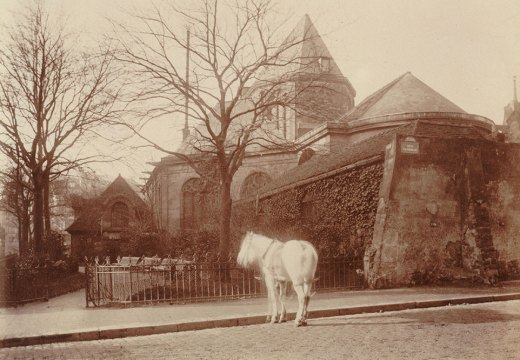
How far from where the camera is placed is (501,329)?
7473mm

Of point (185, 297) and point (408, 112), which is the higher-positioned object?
point (408, 112)

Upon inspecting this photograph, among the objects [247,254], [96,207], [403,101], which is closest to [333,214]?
[247,254]

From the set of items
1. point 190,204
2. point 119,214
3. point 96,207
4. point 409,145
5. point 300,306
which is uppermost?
point 409,145

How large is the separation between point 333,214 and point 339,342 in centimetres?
992

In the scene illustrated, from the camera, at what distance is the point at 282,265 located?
9055 mm

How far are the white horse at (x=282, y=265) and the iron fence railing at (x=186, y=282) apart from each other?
10.7 feet

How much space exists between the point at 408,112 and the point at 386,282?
54.8ft

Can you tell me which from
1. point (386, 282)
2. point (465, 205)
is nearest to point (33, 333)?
point (386, 282)

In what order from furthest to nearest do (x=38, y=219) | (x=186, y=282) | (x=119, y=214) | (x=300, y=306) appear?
(x=119, y=214) < (x=38, y=219) < (x=186, y=282) < (x=300, y=306)

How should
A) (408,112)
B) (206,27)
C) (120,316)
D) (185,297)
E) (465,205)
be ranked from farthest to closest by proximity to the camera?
1. (408,112)
2. (206,27)
3. (465,205)
4. (185,297)
5. (120,316)

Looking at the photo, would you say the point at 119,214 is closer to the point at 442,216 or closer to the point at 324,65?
the point at 324,65

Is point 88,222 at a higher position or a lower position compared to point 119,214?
lower

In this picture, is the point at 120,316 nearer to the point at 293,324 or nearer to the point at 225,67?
the point at 293,324

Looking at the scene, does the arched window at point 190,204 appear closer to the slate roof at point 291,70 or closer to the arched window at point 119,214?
the slate roof at point 291,70
